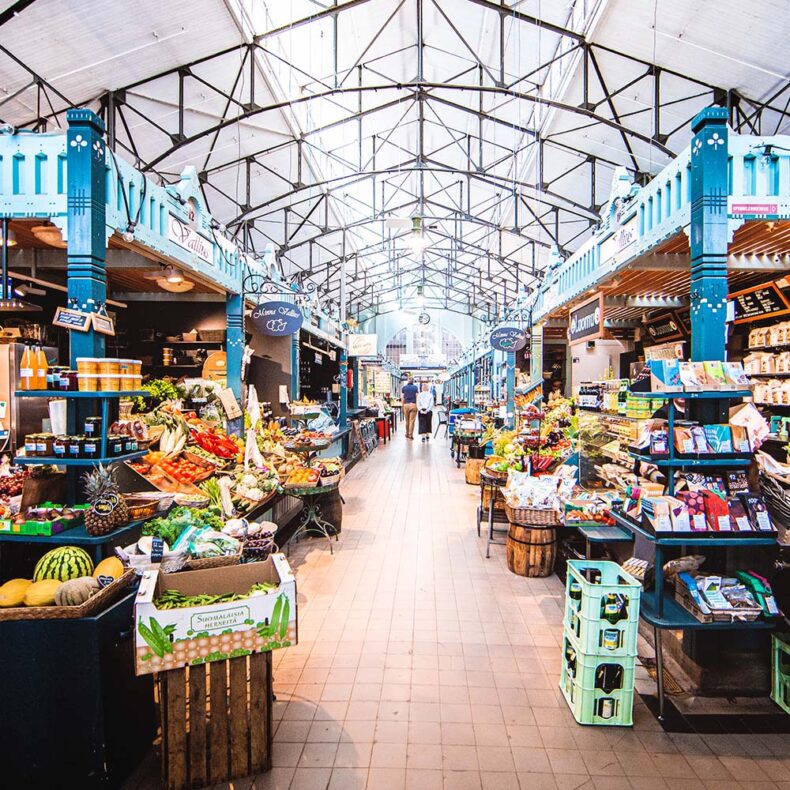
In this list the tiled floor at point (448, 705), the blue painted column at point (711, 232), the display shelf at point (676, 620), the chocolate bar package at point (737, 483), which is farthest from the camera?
the blue painted column at point (711, 232)

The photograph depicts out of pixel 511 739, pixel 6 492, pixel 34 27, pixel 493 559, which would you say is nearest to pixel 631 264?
pixel 493 559

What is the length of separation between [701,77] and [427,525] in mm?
7215

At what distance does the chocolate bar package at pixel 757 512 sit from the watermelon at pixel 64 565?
3626 millimetres

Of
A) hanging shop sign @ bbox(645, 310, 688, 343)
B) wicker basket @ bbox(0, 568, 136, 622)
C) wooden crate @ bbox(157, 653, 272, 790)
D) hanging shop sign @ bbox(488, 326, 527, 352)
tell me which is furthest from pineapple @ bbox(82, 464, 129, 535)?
hanging shop sign @ bbox(488, 326, 527, 352)

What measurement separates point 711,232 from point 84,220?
411cm

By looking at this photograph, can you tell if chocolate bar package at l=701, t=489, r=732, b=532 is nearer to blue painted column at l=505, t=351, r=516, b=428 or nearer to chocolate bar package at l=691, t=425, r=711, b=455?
chocolate bar package at l=691, t=425, r=711, b=455

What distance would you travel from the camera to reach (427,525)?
6.49 m

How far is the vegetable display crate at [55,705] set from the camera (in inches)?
81.5

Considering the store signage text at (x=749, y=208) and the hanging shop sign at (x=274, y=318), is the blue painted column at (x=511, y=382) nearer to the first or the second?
the hanging shop sign at (x=274, y=318)

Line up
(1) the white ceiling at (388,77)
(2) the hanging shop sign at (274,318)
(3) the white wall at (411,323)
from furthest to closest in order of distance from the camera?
(3) the white wall at (411,323), (2) the hanging shop sign at (274,318), (1) the white ceiling at (388,77)

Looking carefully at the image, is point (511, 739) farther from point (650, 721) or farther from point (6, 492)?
point (6, 492)

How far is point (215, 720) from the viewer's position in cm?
216

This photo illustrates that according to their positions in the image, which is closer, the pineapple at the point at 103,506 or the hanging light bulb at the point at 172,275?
the pineapple at the point at 103,506

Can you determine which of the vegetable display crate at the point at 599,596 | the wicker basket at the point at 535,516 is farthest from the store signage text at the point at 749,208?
the wicker basket at the point at 535,516
